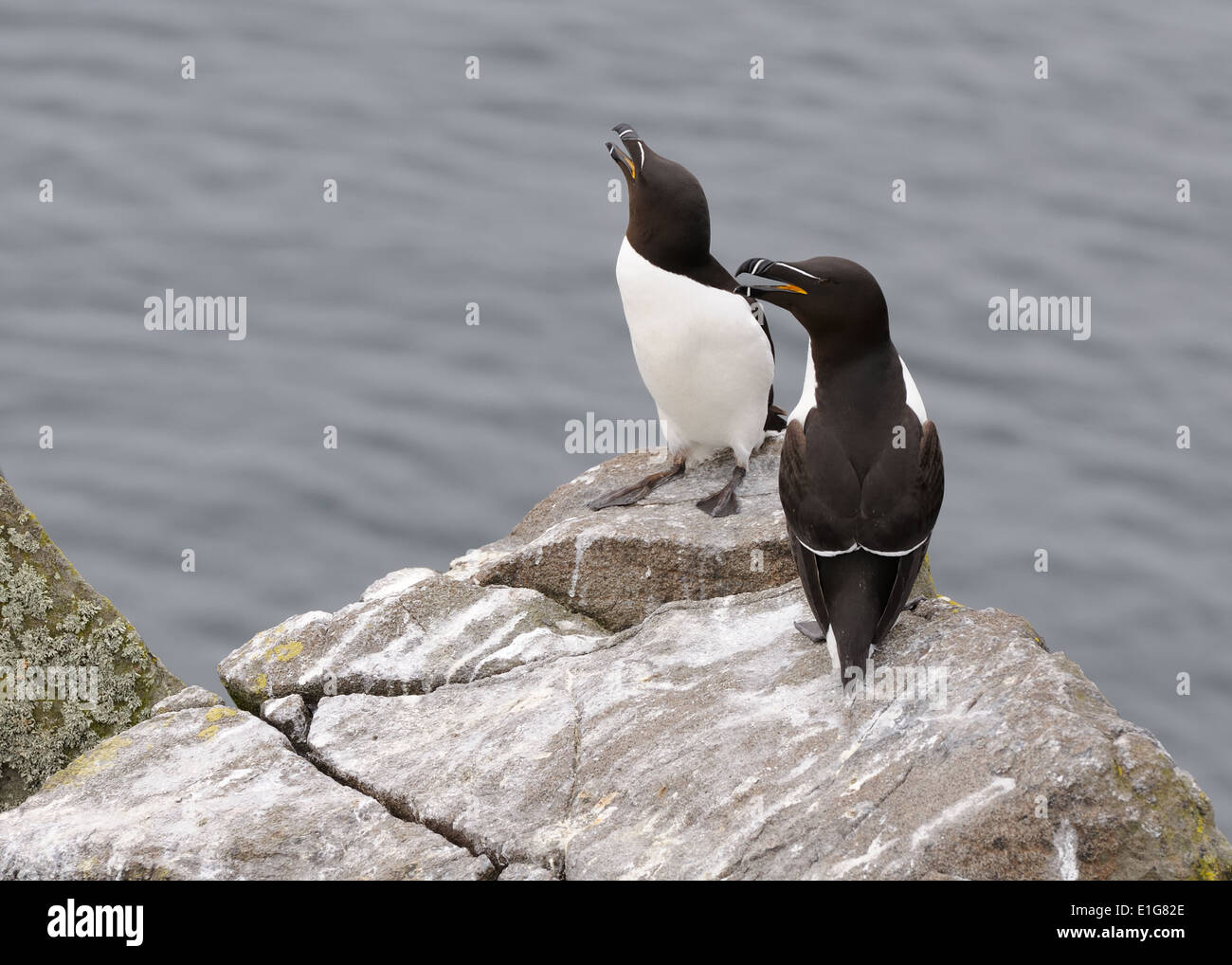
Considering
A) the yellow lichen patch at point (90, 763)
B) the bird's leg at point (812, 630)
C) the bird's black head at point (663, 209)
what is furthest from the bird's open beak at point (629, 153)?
the yellow lichen patch at point (90, 763)

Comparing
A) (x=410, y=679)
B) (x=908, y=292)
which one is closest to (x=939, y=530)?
(x=908, y=292)

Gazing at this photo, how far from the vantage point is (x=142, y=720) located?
6086mm

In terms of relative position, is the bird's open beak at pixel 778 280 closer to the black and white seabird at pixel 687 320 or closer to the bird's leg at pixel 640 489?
the black and white seabird at pixel 687 320

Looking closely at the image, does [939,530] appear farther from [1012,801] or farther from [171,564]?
[1012,801]

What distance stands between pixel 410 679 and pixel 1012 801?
8.26 ft

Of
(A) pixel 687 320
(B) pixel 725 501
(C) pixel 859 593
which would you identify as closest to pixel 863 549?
(C) pixel 859 593

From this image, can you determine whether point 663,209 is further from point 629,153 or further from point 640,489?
point 640,489

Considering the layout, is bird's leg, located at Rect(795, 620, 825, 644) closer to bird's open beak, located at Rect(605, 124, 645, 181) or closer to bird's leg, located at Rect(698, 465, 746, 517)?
bird's leg, located at Rect(698, 465, 746, 517)

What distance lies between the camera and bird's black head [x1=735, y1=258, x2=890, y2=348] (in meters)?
5.15

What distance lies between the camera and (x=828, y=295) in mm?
5188

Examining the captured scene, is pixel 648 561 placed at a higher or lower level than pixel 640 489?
lower

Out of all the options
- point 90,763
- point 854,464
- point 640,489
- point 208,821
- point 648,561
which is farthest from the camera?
point 640,489

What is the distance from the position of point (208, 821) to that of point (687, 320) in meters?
3.22

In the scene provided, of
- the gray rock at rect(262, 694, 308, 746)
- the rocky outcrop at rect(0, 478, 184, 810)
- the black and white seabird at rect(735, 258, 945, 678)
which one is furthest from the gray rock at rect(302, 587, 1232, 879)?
the rocky outcrop at rect(0, 478, 184, 810)
